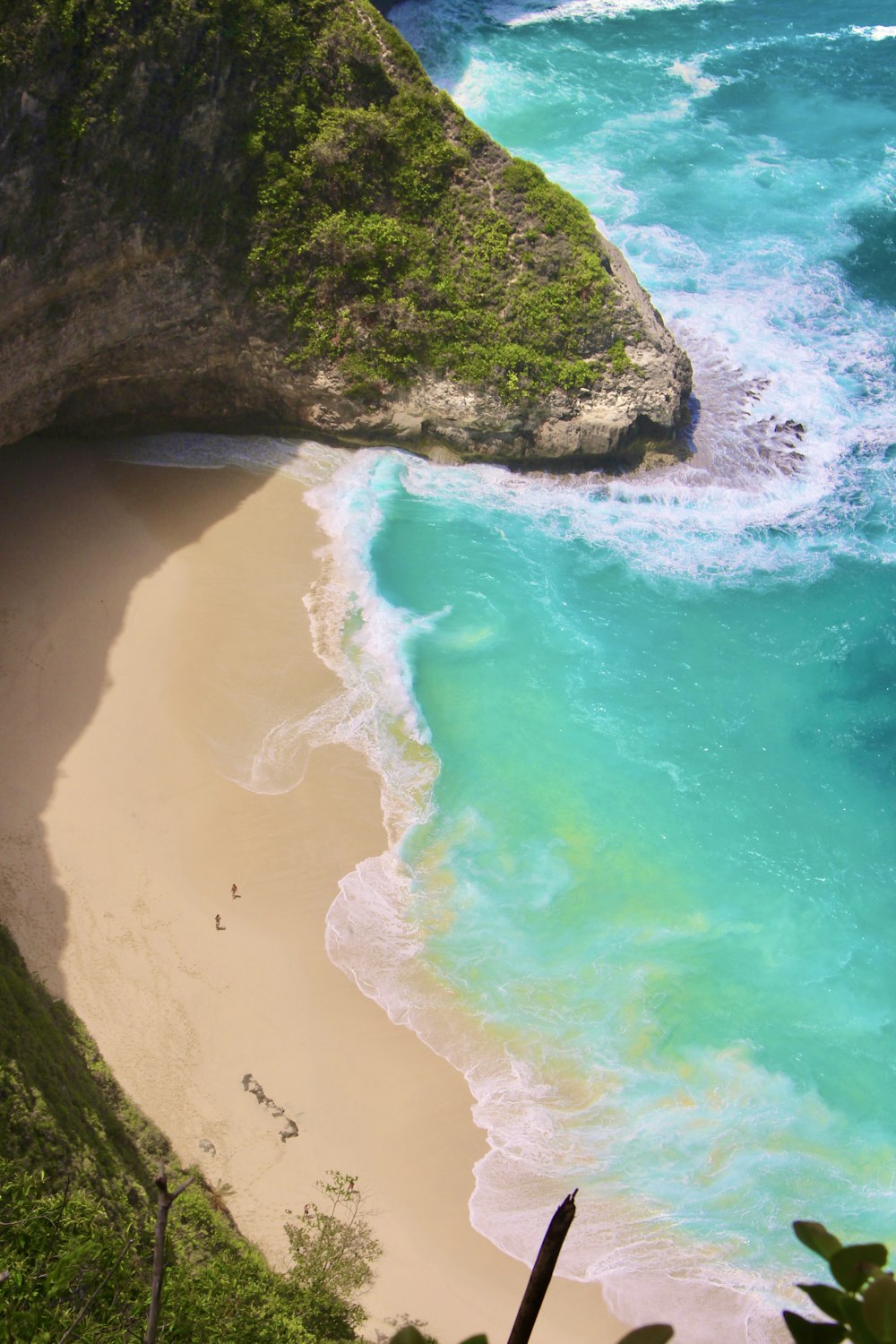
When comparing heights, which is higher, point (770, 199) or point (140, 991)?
point (770, 199)

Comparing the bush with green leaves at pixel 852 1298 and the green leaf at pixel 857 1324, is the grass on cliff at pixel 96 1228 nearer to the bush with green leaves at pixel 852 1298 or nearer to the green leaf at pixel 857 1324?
the bush with green leaves at pixel 852 1298

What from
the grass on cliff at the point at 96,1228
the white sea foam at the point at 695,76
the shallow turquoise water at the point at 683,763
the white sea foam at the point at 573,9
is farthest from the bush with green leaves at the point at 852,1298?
the white sea foam at the point at 573,9

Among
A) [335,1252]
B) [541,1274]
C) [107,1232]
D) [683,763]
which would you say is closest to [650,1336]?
[541,1274]

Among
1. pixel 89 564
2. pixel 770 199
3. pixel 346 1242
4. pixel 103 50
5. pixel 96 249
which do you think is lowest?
pixel 346 1242

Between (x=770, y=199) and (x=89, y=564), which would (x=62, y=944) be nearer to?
(x=89, y=564)

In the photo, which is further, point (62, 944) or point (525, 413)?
point (525, 413)

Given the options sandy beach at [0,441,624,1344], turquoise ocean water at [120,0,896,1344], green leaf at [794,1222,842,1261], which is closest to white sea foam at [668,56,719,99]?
turquoise ocean water at [120,0,896,1344]

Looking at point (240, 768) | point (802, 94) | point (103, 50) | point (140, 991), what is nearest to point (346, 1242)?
point (140, 991)
